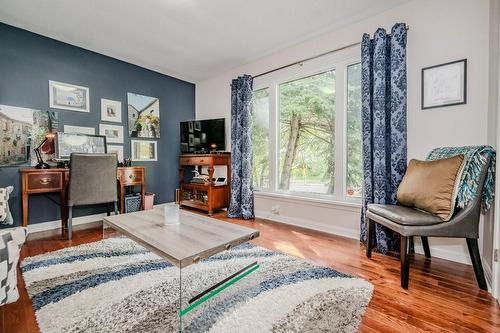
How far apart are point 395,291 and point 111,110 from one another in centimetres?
391

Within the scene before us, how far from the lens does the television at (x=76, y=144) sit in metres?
2.89

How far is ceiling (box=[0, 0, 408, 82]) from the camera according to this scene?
227 centimetres

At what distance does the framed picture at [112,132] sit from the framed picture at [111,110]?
101mm

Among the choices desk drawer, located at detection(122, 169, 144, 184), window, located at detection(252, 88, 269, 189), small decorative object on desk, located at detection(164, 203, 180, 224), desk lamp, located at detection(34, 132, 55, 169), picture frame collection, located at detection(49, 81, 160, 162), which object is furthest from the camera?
window, located at detection(252, 88, 269, 189)

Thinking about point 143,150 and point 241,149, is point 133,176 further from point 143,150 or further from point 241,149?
point 241,149

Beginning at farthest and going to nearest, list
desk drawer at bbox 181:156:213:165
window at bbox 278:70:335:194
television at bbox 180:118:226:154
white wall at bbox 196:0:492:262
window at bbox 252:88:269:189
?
1. television at bbox 180:118:226:154
2. desk drawer at bbox 181:156:213:165
3. window at bbox 252:88:269:189
4. window at bbox 278:70:335:194
5. white wall at bbox 196:0:492:262

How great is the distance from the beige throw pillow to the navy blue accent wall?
3569 mm

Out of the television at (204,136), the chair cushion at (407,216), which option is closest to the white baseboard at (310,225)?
the chair cushion at (407,216)

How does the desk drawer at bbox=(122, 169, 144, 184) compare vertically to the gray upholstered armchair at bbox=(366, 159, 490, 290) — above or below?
above

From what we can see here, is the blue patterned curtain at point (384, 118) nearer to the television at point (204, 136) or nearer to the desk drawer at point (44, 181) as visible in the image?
the television at point (204, 136)

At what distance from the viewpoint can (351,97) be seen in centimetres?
266

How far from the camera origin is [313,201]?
2877 millimetres

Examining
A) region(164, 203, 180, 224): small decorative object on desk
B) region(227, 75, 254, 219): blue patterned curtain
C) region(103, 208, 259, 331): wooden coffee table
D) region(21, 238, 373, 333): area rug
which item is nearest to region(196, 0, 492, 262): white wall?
region(21, 238, 373, 333): area rug

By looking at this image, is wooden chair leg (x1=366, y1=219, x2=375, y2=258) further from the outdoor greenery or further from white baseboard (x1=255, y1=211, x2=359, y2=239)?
the outdoor greenery
